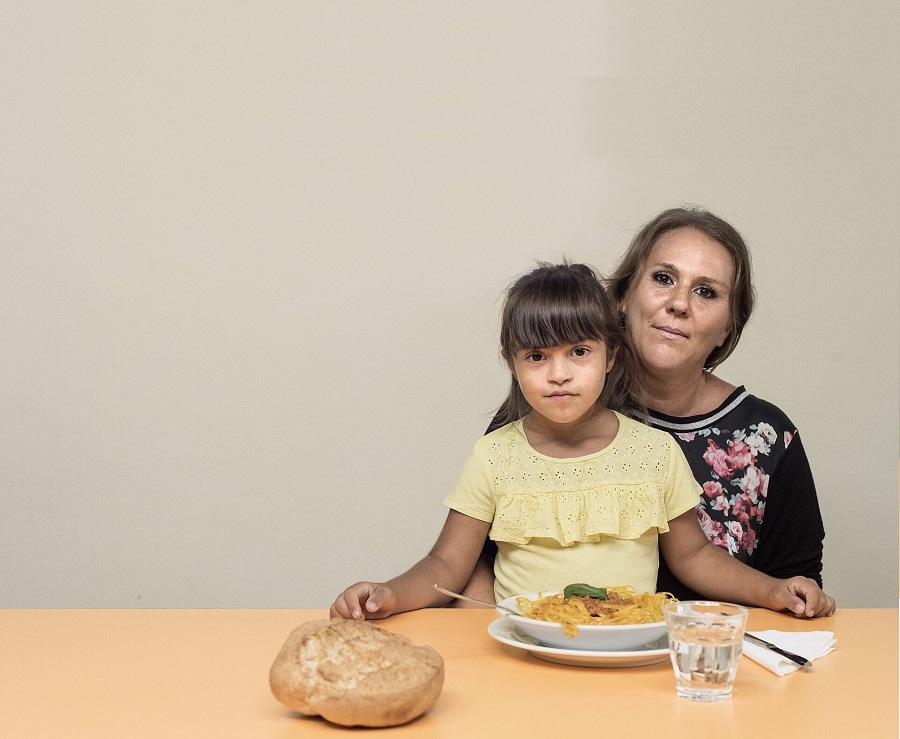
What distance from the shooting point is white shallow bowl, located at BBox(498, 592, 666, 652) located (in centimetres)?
113

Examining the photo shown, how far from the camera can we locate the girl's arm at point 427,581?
142 cm

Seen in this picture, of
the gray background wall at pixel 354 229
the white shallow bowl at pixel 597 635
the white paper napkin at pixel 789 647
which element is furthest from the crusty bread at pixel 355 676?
the gray background wall at pixel 354 229

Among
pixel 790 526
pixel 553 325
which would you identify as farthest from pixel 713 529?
pixel 553 325

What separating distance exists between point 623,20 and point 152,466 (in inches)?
76.9

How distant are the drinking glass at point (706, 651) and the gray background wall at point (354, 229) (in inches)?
88.1

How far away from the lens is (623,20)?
10.8 ft

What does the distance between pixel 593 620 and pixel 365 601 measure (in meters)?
0.37

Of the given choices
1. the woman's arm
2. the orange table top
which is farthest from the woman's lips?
the orange table top

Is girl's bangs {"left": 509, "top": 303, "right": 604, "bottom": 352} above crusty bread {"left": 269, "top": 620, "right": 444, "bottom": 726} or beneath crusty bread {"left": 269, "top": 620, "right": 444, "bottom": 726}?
above

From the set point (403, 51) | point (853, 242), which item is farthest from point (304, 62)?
point (853, 242)

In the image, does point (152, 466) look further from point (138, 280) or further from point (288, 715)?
point (288, 715)

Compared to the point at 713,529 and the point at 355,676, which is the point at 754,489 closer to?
the point at 713,529

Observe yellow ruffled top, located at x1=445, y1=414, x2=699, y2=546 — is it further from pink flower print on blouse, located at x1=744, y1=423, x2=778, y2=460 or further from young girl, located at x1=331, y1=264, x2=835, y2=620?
pink flower print on blouse, located at x1=744, y1=423, x2=778, y2=460

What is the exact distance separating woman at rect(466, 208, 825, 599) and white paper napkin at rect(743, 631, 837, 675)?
73 cm
